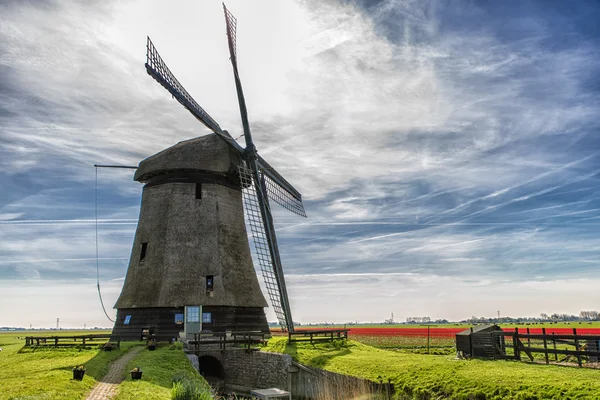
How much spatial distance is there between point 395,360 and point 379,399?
312 centimetres

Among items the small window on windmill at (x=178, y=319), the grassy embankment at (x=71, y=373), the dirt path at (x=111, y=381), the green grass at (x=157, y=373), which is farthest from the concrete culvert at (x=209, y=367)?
the dirt path at (x=111, y=381)

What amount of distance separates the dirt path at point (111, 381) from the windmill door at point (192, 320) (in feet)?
12.7

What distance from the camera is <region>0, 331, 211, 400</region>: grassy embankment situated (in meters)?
13.3

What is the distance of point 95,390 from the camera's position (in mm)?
14789

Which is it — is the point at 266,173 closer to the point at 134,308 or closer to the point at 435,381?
the point at 134,308

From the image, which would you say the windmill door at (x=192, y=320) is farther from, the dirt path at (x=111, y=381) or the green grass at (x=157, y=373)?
the dirt path at (x=111, y=381)

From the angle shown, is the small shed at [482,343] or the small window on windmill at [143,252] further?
the small window on windmill at [143,252]

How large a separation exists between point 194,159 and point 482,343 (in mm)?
18366

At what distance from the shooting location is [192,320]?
84.7 ft

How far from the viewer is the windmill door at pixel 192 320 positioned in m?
25.6

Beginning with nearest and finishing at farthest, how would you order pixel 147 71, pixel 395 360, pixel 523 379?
pixel 523 379, pixel 395 360, pixel 147 71

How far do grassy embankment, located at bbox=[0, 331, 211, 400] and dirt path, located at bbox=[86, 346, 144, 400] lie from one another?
0.22 metres

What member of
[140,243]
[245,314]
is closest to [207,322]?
[245,314]

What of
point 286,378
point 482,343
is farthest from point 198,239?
point 482,343
